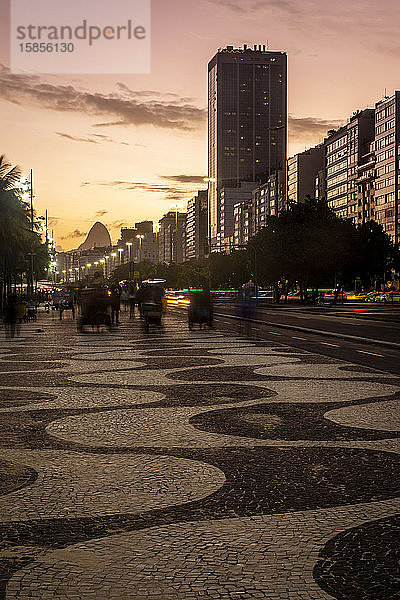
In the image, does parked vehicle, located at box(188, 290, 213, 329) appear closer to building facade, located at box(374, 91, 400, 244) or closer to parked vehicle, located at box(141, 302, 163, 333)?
parked vehicle, located at box(141, 302, 163, 333)

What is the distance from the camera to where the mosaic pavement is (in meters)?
4.26

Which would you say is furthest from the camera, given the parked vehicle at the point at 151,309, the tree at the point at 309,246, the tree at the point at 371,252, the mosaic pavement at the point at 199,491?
the tree at the point at 371,252

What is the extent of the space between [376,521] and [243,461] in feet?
6.82

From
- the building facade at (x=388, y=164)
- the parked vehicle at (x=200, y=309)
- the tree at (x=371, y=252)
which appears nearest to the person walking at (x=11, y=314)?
the parked vehicle at (x=200, y=309)

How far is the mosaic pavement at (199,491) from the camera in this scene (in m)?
4.26

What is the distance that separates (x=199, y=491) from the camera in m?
6.09

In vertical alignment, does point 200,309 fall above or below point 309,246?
below

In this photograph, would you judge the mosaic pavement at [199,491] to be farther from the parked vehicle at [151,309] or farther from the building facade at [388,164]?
the building facade at [388,164]

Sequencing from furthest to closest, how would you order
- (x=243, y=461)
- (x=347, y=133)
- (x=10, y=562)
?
(x=347, y=133) < (x=243, y=461) < (x=10, y=562)

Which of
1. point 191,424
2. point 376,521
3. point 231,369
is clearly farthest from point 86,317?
point 376,521

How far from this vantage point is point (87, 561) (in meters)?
4.50

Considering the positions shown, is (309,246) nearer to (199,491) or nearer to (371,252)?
(371,252)

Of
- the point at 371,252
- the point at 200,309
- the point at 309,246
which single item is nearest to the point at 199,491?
the point at 200,309

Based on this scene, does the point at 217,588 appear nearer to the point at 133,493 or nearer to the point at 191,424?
the point at 133,493
